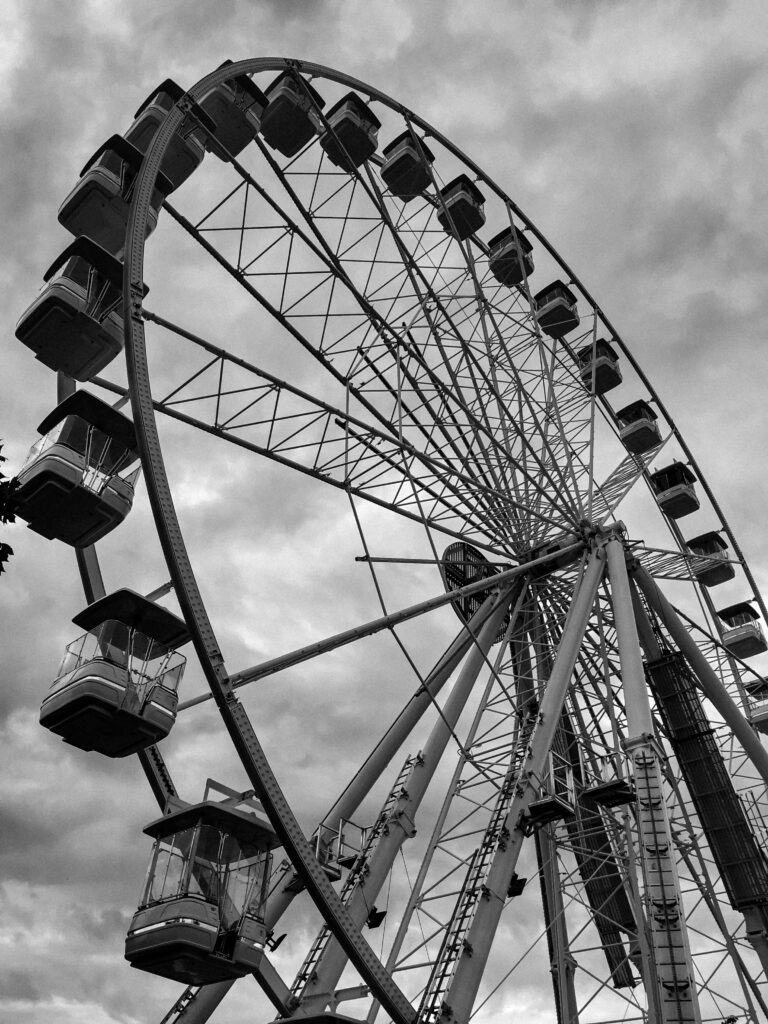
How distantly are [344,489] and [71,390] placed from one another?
4.09 metres

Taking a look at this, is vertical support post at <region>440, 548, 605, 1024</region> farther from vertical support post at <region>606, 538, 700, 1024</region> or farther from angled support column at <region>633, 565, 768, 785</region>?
angled support column at <region>633, 565, 768, 785</region>

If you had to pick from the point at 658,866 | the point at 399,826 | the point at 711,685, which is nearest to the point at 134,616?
the point at 399,826

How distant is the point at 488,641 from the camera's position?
62.0 ft

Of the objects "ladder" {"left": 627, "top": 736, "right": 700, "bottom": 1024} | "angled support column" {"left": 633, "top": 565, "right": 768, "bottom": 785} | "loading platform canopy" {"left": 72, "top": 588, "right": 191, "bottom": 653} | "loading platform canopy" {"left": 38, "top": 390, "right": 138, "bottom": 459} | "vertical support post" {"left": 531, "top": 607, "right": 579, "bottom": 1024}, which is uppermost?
"loading platform canopy" {"left": 38, "top": 390, "right": 138, "bottom": 459}

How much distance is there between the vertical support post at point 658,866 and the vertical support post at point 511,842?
969mm

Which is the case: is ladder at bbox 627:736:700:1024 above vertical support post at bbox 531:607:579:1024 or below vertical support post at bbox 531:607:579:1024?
below

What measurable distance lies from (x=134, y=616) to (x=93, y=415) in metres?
2.88

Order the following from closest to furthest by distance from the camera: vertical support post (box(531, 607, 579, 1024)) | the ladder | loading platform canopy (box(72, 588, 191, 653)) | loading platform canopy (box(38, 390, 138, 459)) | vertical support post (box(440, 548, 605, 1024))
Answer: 1. the ladder
2. vertical support post (box(440, 548, 605, 1024))
3. loading platform canopy (box(72, 588, 191, 653))
4. loading platform canopy (box(38, 390, 138, 459))
5. vertical support post (box(531, 607, 579, 1024))

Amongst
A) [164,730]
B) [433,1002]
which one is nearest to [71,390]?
[164,730]

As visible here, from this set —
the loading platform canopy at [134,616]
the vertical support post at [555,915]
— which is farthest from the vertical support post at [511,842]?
the loading platform canopy at [134,616]

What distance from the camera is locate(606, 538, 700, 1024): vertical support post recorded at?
1245 cm

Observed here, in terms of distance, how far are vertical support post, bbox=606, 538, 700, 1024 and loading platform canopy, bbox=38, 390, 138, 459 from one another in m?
7.49

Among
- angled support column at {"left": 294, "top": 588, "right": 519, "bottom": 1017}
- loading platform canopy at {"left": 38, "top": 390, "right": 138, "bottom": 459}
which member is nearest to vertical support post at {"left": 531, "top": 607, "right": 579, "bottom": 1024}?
angled support column at {"left": 294, "top": 588, "right": 519, "bottom": 1017}

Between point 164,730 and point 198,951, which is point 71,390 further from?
point 198,951
